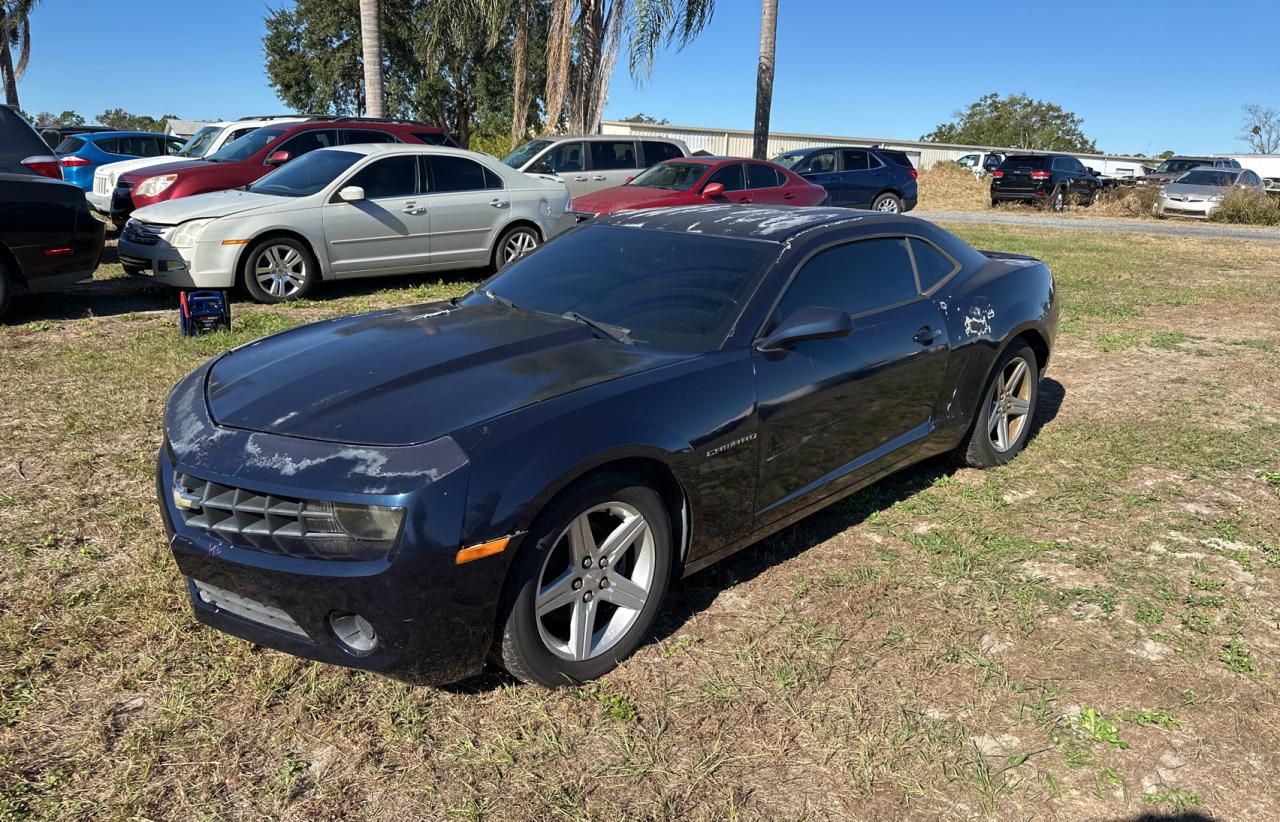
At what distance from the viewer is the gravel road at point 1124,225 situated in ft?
63.1

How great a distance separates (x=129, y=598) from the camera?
3.36 meters

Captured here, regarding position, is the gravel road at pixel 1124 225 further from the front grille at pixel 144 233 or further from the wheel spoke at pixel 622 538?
the wheel spoke at pixel 622 538

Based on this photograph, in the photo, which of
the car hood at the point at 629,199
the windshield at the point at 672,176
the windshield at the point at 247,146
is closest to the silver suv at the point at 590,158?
the windshield at the point at 672,176

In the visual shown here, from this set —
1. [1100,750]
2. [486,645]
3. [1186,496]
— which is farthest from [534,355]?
[1186,496]

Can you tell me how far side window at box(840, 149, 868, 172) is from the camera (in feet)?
59.1

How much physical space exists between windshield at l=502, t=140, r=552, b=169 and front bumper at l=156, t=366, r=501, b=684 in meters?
11.8

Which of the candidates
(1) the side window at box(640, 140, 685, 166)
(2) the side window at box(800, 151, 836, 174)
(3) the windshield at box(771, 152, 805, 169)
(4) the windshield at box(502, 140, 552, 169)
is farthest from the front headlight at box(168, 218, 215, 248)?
(2) the side window at box(800, 151, 836, 174)

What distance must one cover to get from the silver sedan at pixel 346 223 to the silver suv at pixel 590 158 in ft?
11.5

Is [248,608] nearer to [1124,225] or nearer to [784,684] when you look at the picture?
[784,684]

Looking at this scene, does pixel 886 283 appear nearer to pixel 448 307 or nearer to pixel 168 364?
pixel 448 307

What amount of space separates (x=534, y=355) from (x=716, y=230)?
121 centimetres

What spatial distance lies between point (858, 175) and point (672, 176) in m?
6.50

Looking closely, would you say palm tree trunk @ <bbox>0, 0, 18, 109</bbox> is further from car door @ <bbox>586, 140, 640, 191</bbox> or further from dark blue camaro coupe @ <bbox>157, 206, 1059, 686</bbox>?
dark blue camaro coupe @ <bbox>157, 206, 1059, 686</bbox>

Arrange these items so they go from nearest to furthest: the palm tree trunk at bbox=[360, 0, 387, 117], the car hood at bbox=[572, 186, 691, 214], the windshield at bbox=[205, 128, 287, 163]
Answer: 1. the car hood at bbox=[572, 186, 691, 214]
2. the windshield at bbox=[205, 128, 287, 163]
3. the palm tree trunk at bbox=[360, 0, 387, 117]
